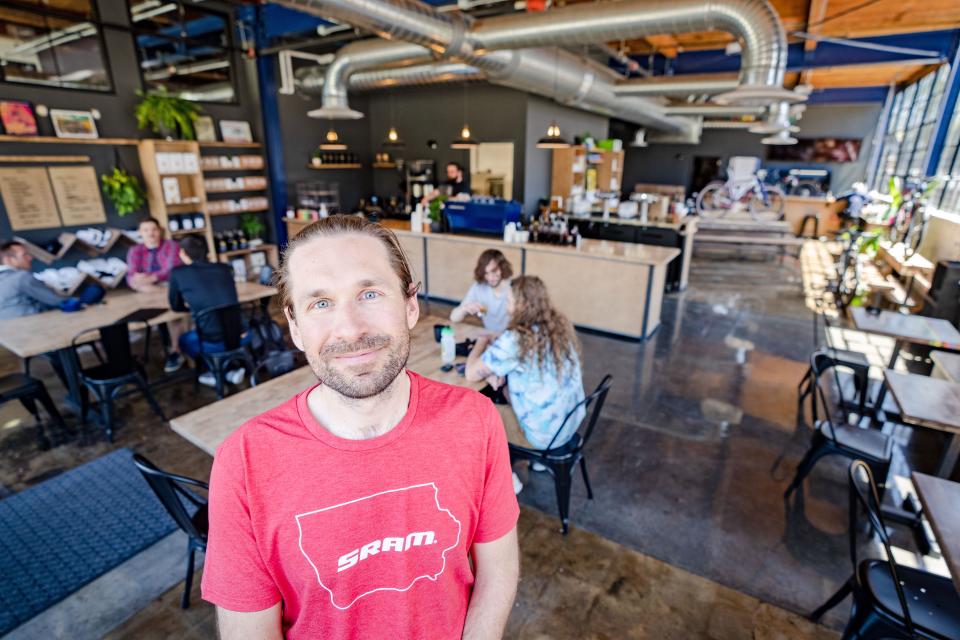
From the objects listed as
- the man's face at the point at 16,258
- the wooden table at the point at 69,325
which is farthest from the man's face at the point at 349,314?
the man's face at the point at 16,258

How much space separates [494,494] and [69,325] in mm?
3850

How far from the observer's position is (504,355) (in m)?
2.38

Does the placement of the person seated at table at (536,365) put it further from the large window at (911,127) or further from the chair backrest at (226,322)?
the large window at (911,127)

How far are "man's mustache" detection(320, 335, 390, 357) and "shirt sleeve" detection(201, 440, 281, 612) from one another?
298mm

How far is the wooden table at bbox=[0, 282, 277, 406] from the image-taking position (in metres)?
3.15

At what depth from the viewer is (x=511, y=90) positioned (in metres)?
8.15

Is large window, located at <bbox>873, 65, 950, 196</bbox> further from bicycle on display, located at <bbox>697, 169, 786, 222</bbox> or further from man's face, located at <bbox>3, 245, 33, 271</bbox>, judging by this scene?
man's face, located at <bbox>3, 245, 33, 271</bbox>

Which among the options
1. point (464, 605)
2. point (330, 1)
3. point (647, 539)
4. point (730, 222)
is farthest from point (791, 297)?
point (464, 605)

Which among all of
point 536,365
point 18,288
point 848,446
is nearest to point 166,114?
point 18,288

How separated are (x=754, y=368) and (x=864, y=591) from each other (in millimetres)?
3352

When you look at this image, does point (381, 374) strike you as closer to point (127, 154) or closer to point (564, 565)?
point (564, 565)

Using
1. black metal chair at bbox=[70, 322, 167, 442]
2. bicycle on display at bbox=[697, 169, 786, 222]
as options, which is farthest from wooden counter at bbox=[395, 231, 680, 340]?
bicycle on display at bbox=[697, 169, 786, 222]

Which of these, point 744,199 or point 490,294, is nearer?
point 490,294

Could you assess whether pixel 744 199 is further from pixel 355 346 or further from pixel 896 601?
pixel 355 346
